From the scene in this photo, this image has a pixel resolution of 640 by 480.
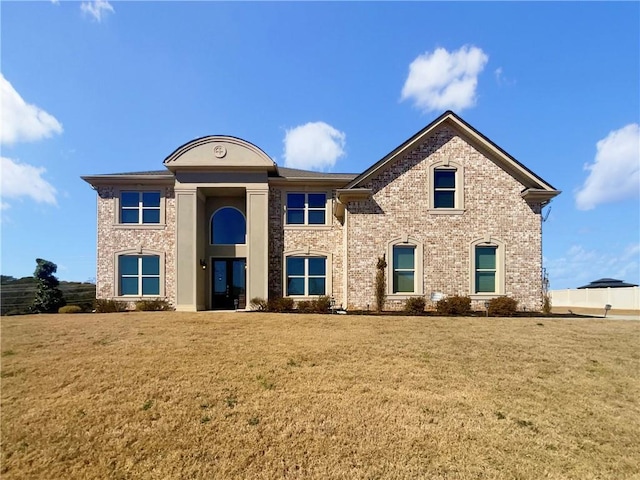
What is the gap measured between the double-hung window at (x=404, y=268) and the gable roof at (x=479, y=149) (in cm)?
315

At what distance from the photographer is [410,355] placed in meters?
8.96

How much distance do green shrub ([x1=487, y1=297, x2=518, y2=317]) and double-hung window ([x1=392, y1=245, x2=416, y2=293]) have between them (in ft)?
9.68

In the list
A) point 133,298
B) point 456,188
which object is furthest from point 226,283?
point 456,188

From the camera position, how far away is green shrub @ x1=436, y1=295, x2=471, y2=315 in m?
14.7

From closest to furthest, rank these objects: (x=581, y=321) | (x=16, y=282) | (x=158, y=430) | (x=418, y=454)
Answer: (x=418, y=454) → (x=158, y=430) → (x=581, y=321) → (x=16, y=282)

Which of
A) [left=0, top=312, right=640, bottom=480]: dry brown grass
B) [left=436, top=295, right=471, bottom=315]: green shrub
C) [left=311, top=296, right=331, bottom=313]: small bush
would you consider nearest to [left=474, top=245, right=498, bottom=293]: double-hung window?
[left=436, top=295, right=471, bottom=315]: green shrub

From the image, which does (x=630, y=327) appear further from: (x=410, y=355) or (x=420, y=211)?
(x=410, y=355)

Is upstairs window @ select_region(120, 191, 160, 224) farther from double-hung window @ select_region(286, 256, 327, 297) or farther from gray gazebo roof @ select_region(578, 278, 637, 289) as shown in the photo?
gray gazebo roof @ select_region(578, 278, 637, 289)

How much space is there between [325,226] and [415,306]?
5434mm

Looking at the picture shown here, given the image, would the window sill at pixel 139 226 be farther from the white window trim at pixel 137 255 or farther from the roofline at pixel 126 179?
the roofline at pixel 126 179

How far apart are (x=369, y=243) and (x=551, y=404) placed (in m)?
9.34

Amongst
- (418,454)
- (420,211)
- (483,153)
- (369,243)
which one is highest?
(483,153)

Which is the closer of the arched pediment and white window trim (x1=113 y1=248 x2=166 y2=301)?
the arched pediment

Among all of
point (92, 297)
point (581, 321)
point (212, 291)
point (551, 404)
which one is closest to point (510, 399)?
point (551, 404)
